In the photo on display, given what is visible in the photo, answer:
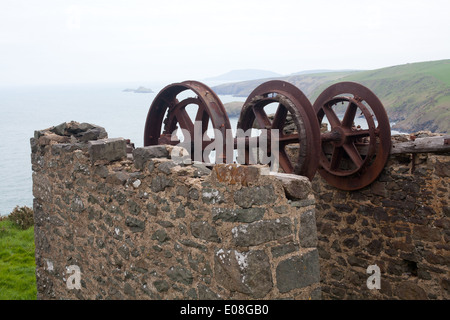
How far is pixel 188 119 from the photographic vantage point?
7660mm

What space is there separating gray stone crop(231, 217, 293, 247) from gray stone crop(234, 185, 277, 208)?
17cm

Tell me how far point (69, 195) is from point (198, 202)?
304 cm

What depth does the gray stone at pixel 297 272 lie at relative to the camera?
3.71 metres

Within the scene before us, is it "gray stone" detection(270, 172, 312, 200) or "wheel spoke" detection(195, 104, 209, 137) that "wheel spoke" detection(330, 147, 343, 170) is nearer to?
"wheel spoke" detection(195, 104, 209, 137)

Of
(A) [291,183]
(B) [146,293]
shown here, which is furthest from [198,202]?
(B) [146,293]

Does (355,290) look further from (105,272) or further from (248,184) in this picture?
(248,184)

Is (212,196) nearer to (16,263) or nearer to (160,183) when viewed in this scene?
(160,183)

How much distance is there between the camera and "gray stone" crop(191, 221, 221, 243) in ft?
12.3

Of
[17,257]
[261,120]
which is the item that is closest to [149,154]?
[261,120]

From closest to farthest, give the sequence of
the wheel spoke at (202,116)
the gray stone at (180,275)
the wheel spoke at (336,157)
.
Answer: the gray stone at (180,275) < the wheel spoke at (202,116) < the wheel spoke at (336,157)

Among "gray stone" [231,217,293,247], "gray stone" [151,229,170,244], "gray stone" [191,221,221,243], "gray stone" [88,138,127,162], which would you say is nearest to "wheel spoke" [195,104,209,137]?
"gray stone" [88,138,127,162]

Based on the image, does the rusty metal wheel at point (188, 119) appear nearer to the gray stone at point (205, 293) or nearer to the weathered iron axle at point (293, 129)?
the weathered iron axle at point (293, 129)

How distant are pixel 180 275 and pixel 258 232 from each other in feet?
3.46

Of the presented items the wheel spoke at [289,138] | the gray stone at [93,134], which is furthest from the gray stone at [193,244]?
the wheel spoke at [289,138]
